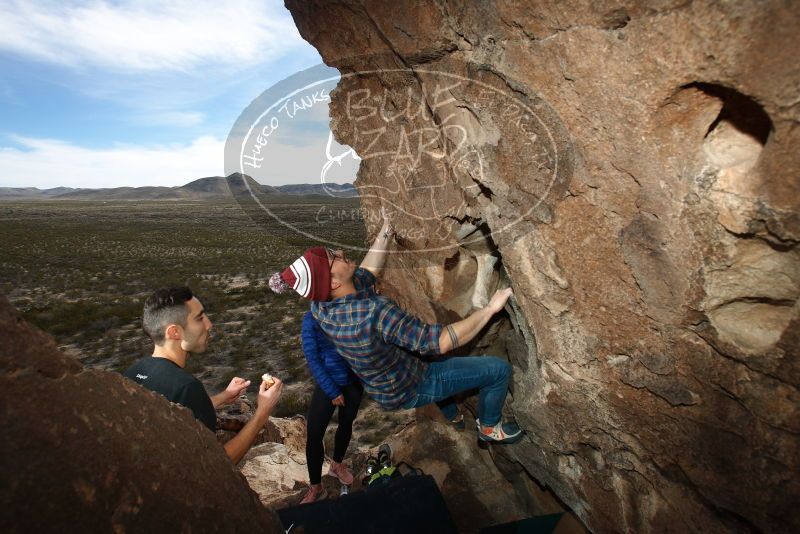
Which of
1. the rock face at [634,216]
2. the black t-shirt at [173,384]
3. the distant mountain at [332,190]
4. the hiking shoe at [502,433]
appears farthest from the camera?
the distant mountain at [332,190]

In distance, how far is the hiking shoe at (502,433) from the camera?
4008 millimetres

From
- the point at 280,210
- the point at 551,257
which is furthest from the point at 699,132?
the point at 280,210

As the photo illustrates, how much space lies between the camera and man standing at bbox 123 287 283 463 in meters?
2.85

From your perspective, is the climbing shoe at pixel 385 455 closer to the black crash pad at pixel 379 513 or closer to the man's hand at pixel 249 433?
the black crash pad at pixel 379 513

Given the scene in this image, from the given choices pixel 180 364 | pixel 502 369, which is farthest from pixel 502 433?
pixel 180 364

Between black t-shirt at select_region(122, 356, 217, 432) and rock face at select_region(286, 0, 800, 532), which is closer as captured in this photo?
rock face at select_region(286, 0, 800, 532)

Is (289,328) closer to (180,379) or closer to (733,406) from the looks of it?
(180,379)

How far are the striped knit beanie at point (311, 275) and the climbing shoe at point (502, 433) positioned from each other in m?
1.89

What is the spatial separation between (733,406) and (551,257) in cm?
132

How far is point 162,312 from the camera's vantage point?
10.1ft

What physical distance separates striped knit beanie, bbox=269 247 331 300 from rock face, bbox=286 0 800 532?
1337mm

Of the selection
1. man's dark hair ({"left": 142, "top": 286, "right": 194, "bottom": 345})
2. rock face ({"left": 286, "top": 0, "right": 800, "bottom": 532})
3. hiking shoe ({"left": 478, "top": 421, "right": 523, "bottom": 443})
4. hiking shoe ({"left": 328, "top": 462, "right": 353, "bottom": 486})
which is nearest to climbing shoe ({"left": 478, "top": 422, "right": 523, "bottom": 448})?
hiking shoe ({"left": 478, "top": 421, "right": 523, "bottom": 443})

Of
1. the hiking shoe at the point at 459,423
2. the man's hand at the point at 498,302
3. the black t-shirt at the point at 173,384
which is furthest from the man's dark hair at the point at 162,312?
the hiking shoe at the point at 459,423

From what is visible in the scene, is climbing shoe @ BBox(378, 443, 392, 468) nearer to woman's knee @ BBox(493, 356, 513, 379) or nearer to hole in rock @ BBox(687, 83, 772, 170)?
woman's knee @ BBox(493, 356, 513, 379)
